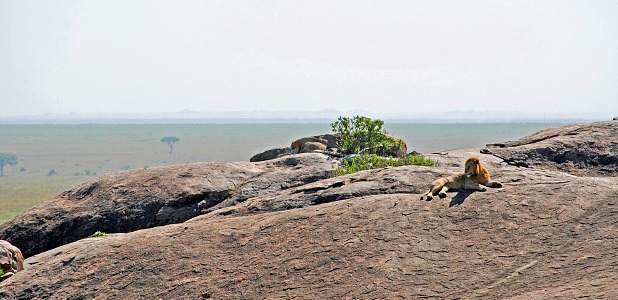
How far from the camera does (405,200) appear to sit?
16938mm

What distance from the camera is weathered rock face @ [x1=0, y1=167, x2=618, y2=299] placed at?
13648mm

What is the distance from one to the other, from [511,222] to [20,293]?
37.6 feet

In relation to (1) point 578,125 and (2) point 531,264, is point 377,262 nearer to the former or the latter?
(2) point 531,264

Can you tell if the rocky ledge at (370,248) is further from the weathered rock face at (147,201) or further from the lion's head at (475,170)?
the weathered rock face at (147,201)

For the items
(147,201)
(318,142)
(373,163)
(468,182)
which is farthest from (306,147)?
(468,182)

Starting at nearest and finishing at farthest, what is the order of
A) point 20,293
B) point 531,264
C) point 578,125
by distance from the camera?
point 531,264
point 20,293
point 578,125

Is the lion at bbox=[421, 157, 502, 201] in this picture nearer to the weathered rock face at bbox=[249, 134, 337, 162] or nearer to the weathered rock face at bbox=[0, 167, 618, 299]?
the weathered rock face at bbox=[0, 167, 618, 299]

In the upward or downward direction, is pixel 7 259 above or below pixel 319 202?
below

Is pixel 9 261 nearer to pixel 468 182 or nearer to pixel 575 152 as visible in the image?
pixel 468 182

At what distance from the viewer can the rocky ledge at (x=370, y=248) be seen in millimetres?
13688

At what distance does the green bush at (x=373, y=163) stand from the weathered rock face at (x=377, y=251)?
343cm

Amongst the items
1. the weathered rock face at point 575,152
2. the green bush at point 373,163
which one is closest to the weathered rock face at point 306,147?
the green bush at point 373,163

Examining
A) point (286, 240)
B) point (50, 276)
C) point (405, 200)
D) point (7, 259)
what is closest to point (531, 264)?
point (405, 200)

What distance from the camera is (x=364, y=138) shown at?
27.2 m
